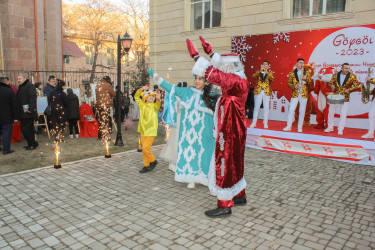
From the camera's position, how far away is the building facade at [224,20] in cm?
972

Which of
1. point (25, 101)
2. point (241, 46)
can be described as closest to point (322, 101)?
point (241, 46)

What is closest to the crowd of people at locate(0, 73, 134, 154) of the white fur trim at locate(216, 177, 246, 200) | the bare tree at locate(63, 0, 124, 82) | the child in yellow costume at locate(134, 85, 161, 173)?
the child in yellow costume at locate(134, 85, 161, 173)

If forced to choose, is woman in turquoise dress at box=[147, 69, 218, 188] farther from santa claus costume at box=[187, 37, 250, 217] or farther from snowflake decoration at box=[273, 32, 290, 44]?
snowflake decoration at box=[273, 32, 290, 44]

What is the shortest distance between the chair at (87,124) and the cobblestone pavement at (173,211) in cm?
392

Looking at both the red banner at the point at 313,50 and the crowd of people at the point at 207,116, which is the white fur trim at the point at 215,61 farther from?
the red banner at the point at 313,50

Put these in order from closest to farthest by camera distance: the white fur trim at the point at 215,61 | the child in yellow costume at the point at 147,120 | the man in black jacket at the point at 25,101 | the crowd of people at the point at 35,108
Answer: the white fur trim at the point at 215,61 → the child in yellow costume at the point at 147,120 → the crowd of people at the point at 35,108 → the man in black jacket at the point at 25,101

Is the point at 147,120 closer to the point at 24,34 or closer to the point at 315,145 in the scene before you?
the point at 315,145

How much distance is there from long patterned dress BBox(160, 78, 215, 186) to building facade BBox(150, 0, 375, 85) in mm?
6981

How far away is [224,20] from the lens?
1266 cm

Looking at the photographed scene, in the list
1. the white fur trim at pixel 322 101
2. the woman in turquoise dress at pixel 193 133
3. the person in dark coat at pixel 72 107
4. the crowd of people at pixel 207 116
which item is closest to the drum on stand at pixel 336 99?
the crowd of people at pixel 207 116

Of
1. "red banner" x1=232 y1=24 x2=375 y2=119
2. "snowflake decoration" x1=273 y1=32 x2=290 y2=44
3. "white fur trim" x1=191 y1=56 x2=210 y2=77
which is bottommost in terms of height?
"white fur trim" x1=191 y1=56 x2=210 y2=77

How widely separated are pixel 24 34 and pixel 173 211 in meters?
14.3

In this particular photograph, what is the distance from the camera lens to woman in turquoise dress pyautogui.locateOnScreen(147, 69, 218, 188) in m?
5.26

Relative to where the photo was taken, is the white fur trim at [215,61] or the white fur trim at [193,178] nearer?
the white fur trim at [215,61]
